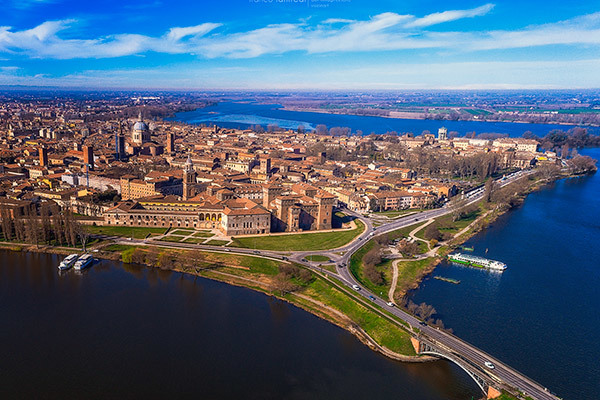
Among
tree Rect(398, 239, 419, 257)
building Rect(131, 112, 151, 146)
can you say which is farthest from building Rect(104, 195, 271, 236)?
building Rect(131, 112, 151, 146)

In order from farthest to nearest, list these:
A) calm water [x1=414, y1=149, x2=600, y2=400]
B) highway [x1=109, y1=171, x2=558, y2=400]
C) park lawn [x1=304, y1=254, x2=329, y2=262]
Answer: park lawn [x1=304, y1=254, x2=329, y2=262]
calm water [x1=414, y1=149, x2=600, y2=400]
highway [x1=109, y1=171, x2=558, y2=400]

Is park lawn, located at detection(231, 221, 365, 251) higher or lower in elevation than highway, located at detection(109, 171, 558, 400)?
higher

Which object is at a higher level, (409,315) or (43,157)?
(43,157)

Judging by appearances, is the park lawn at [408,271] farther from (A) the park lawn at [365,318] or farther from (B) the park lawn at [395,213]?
(B) the park lawn at [395,213]

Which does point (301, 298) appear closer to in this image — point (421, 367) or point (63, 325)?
point (421, 367)

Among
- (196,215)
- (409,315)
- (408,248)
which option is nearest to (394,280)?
(408,248)

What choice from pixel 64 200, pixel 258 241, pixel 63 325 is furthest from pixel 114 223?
pixel 63 325

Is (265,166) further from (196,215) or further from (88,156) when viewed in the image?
(196,215)

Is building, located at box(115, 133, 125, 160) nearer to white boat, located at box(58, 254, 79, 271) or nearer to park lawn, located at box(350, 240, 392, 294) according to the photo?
white boat, located at box(58, 254, 79, 271)
